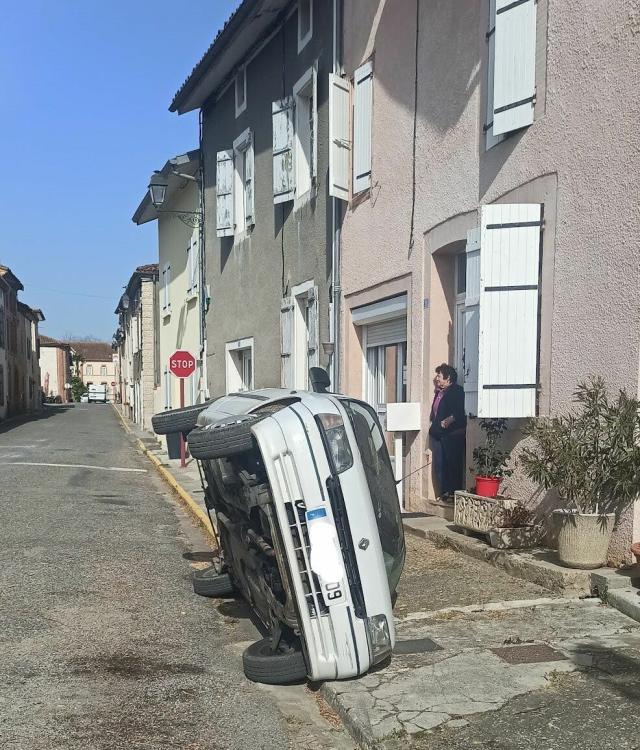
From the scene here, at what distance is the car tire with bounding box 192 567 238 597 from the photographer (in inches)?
231

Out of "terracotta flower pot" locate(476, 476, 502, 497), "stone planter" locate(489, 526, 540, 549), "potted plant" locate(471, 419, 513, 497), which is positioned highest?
"potted plant" locate(471, 419, 513, 497)

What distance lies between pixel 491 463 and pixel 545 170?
98.5 inches

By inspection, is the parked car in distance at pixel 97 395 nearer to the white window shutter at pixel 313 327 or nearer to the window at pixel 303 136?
the window at pixel 303 136

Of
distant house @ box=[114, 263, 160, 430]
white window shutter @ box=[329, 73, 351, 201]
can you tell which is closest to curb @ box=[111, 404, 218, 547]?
white window shutter @ box=[329, 73, 351, 201]

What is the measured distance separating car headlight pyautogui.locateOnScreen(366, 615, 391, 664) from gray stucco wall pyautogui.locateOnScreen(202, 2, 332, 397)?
7452 mm

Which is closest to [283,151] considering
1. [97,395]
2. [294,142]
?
[294,142]

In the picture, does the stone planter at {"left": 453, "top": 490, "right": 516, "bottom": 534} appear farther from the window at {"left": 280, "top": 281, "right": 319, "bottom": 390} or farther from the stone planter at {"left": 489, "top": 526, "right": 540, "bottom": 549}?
the window at {"left": 280, "top": 281, "right": 319, "bottom": 390}

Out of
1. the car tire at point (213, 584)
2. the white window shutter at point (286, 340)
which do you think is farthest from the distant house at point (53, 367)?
the car tire at point (213, 584)

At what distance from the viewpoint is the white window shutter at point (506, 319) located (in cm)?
632

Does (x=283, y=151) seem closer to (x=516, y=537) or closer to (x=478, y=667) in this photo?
(x=516, y=537)

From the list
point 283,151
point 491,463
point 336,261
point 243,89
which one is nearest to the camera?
point 491,463

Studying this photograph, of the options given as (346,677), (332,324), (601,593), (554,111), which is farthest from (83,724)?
(332,324)

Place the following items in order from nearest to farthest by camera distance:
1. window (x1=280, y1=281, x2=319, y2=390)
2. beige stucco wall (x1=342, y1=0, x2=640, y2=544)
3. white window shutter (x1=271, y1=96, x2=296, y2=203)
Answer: beige stucco wall (x1=342, y1=0, x2=640, y2=544)
window (x1=280, y1=281, x2=319, y2=390)
white window shutter (x1=271, y1=96, x2=296, y2=203)

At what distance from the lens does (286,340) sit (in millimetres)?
12492
